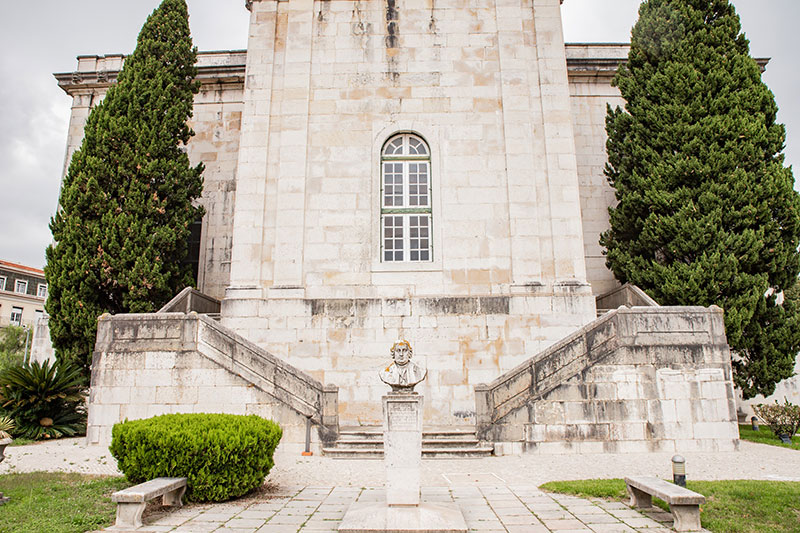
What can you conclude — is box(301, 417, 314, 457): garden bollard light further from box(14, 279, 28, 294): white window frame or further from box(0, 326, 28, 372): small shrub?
box(14, 279, 28, 294): white window frame

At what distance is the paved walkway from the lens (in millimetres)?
6211

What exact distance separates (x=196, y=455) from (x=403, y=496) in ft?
9.42

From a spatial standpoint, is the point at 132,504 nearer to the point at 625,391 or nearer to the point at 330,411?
the point at 330,411

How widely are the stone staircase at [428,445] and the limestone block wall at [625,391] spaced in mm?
436

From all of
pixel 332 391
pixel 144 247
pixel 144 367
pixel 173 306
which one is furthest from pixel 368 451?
pixel 144 247

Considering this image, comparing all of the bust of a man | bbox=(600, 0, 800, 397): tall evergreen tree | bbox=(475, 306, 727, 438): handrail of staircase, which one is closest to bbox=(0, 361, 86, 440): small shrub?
bbox=(475, 306, 727, 438): handrail of staircase

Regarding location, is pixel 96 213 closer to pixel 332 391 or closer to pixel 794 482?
pixel 332 391

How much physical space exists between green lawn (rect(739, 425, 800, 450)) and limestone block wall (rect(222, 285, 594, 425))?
4885 millimetres

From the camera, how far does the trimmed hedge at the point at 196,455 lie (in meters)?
7.04

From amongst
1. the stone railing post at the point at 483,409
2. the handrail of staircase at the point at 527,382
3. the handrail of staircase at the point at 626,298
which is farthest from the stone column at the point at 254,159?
the handrail of staircase at the point at 626,298

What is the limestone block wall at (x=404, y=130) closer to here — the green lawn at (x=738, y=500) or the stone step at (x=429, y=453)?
the stone step at (x=429, y=453)

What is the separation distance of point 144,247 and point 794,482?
50.1 feet

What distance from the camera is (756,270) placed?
559 inches

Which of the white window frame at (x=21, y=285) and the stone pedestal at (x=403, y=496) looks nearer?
the stone pedestal at (x=403, y=496)
